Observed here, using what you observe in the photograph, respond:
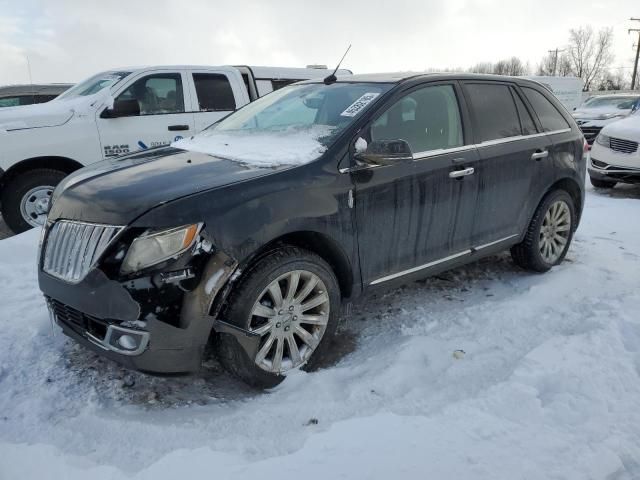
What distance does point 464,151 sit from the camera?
360cm

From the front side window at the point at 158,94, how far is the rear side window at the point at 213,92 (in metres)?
0.25

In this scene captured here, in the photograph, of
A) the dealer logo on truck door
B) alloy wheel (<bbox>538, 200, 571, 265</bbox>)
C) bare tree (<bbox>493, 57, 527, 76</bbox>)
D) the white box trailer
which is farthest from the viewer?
bare tree (<bbox>493, 57, 527, 76</bbox>)

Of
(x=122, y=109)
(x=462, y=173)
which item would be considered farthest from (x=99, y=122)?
(x=462, y=173)

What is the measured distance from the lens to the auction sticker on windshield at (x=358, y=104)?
125 inches

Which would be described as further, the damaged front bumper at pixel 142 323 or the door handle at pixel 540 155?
the door handle at pixel 540 155

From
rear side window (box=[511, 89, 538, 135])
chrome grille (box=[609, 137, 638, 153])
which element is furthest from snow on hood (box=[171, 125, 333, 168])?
chrome grille (box=[609, 137, 638, 153])

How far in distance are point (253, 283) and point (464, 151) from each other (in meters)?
1.90

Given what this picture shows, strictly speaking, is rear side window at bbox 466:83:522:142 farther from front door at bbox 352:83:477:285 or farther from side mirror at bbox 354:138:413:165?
side mirror at bbox 354:138:413:165

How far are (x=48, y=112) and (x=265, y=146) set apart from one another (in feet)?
12.8

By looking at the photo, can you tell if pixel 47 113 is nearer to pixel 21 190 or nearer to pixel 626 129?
pixel 21 190

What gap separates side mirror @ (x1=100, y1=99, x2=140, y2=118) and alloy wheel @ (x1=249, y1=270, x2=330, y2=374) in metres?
4.12

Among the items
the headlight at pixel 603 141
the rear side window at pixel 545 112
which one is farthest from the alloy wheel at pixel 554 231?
the headlight at pixel 603 141

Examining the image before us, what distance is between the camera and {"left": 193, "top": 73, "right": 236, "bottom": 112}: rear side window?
6.75 metres

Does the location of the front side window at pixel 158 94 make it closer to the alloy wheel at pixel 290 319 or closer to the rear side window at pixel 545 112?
the rear side window at pixel 545 112
